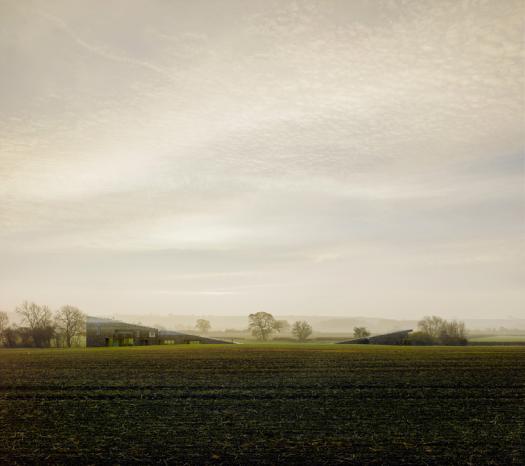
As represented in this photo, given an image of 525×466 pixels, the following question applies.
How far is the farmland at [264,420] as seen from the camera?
14.5m

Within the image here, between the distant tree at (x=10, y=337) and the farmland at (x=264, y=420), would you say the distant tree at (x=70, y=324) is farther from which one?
the farmland at (x=264, y=420)

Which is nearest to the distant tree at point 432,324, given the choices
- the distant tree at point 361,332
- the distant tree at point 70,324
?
the distant tree at point 361,332

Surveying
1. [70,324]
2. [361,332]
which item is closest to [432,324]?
[361,332]

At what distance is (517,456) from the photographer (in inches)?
567

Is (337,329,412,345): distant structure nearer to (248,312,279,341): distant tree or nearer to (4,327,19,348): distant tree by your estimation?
(248,312,279,341): distant tree

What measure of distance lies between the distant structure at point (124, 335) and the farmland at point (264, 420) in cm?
7978

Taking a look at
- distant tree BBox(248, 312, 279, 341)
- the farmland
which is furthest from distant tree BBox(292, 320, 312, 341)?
the farmland

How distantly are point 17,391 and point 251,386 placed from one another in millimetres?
12513

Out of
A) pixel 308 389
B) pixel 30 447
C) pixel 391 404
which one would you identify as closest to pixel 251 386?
pixel 308 389

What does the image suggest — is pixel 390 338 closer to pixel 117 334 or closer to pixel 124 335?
pixel 124 335

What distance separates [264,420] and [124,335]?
100 meters

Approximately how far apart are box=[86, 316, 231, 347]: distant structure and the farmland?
79775mm

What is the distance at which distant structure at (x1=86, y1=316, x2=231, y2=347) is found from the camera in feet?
358

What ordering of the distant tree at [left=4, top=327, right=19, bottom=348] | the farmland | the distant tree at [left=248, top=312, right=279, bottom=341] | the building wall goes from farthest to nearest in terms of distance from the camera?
the distant tree at [left=248, top=312, right=279, bottom=341]
the distant tree at [left=4, top=327, right=19, bottom=348]
the building wall
the farmland
